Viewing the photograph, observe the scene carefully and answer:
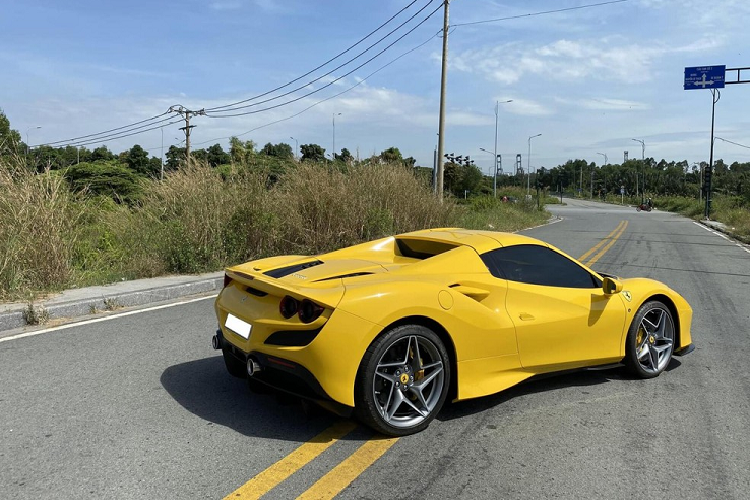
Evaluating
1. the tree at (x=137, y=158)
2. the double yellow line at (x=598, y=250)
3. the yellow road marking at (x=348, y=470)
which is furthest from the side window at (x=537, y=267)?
the tree at (x=137, y=158)

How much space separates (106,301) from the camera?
24.3 feet

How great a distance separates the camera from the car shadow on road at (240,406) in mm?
3732

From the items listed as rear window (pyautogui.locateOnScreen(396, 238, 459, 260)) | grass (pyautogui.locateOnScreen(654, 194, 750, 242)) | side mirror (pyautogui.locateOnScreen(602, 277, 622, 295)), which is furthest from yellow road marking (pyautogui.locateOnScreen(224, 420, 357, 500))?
grass (pyautogui.locateOnScreen(654, 194, 750, 242))

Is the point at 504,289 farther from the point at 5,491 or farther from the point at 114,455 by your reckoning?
the point at 5,491

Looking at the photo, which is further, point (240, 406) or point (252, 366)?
point (240, 406)

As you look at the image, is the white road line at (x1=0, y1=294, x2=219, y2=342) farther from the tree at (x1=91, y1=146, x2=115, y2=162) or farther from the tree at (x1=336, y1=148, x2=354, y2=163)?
the tree at (x1=91, y1=146, x2=115, y2=162)

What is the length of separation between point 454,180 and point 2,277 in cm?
6974

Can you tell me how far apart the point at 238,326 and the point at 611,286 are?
113 inches

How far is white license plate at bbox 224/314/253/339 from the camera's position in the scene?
3.78 metres

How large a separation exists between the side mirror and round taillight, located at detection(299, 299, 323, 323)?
7.98 ft

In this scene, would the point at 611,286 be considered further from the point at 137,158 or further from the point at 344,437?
the point at 137,158

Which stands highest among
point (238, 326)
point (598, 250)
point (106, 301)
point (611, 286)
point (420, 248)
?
point (420, 248)

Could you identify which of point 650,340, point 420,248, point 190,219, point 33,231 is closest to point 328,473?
point 420,248

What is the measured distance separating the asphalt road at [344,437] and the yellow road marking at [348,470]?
4cm
